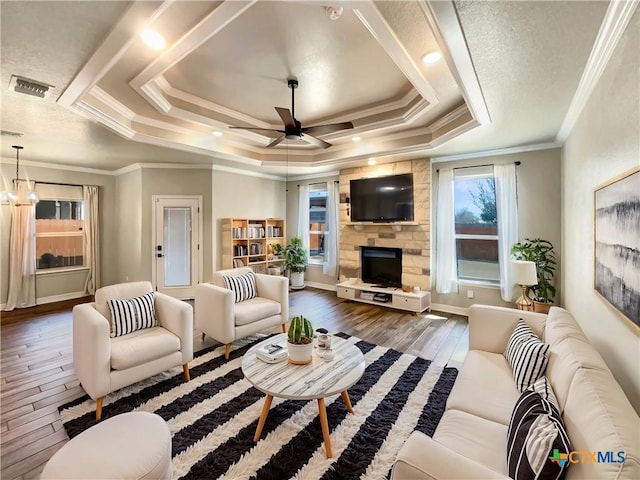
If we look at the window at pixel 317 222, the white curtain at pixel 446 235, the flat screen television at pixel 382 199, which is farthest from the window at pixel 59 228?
the white curtain at pixel 446 235

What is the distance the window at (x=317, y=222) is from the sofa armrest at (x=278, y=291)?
9.44ft

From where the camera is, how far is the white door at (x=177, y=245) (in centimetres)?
539

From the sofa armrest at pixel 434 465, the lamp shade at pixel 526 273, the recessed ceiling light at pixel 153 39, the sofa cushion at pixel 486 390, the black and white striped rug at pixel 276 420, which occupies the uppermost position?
the recessed ceiling light at pixel 153 39

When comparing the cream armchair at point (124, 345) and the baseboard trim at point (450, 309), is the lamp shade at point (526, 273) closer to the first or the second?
the baseboard trim at point (450, 309)

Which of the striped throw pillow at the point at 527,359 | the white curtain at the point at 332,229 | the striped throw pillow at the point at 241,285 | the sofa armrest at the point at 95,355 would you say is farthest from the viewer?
the white curtain at the point at 332,229

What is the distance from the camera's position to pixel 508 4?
1.49 metres

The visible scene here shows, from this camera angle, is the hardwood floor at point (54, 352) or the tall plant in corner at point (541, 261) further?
the tall plant in corner at point (541, 261)

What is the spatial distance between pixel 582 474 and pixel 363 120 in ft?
12.6

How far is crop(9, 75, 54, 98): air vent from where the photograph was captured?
232 cm

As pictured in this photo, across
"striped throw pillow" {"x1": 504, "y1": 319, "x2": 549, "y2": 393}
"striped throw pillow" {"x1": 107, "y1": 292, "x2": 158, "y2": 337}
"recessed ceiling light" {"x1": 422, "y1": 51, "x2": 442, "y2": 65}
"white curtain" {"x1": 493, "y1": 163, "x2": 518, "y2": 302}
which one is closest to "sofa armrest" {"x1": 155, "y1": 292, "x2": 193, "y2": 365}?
"striped throw pillow" {"x1": 107, "y1": 292, "x2": 158, "y2": 337}

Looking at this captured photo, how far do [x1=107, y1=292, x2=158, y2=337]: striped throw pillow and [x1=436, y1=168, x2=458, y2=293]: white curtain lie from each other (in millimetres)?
4208

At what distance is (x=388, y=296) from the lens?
518cm

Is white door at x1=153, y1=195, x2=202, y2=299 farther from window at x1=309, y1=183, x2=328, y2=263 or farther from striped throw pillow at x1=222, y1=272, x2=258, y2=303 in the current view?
window at x1=309, y1=183, x2=328, y2=263

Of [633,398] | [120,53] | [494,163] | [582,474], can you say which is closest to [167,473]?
[582,474]
